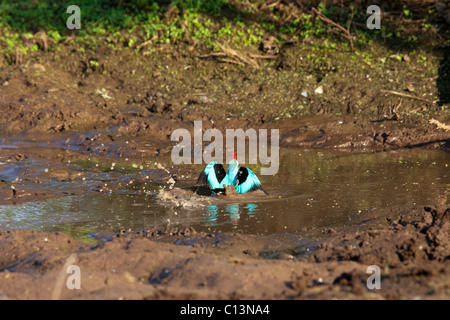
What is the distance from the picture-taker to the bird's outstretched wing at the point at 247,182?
22.1 ft

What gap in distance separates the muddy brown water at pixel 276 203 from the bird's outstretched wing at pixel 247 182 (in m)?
0.11

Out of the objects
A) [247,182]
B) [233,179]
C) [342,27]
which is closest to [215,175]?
[233,179]

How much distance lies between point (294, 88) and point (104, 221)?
17.9 feet

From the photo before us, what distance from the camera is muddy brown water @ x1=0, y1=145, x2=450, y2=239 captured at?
5938mm

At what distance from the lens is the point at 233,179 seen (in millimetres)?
6785

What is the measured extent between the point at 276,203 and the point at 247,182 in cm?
41

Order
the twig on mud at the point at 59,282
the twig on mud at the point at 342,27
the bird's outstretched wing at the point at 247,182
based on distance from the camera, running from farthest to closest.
A: the twig on mud at the point at 342,27, the bird's outstretched wing at the point at 247,182, the twig on mud at the point at 59,282

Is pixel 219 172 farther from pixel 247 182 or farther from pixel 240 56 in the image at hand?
pixel 240 56

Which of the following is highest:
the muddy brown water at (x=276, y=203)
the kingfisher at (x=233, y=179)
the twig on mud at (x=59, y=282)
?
the kingfisher at (x=233, y=179)

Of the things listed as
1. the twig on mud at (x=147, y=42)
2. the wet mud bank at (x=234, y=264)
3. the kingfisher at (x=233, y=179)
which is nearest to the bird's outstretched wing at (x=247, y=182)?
the kingfisher at (x=233, y=179)
